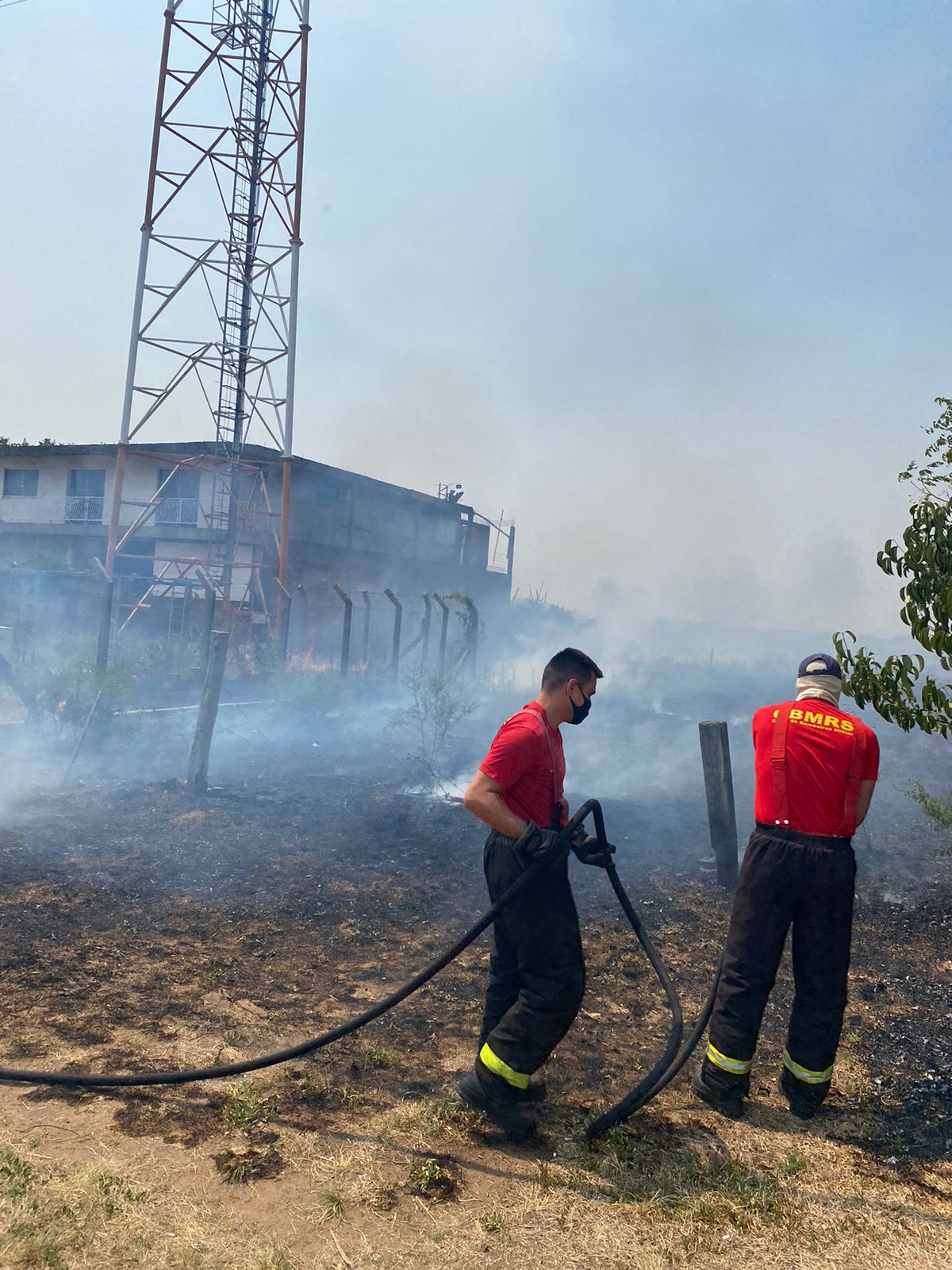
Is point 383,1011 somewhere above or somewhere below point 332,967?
above

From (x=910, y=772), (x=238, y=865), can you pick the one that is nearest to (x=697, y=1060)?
(x=238, y=865)

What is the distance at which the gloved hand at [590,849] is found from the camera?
12.1ft

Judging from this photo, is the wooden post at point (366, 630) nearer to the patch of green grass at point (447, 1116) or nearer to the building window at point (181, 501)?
the building window at point (181, 501)

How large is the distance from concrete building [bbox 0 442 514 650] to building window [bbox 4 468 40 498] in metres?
0.04

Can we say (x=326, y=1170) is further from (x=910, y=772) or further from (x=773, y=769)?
(x=910, y=772)

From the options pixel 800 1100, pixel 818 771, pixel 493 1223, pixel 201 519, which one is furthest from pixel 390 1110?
pixel 201 519

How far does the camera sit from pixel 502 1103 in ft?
11.5

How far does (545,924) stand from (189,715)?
9573 millimetres

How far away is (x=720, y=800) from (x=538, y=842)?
3.93m

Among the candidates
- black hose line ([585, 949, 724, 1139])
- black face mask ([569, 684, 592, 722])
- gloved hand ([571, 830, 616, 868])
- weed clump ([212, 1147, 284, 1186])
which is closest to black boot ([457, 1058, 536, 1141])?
black hose line ([585, 949, 724, 1139])

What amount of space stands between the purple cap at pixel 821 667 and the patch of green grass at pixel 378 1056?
2734 mm

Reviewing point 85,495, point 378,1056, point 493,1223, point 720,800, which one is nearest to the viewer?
point 493,1223

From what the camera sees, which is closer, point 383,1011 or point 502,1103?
point 502,1103

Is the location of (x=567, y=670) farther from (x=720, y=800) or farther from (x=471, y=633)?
(x=471, y=633)
